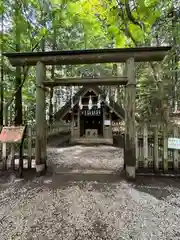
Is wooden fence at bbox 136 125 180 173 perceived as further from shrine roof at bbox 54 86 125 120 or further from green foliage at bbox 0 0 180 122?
shrine roof at bbox 54 86 125 120

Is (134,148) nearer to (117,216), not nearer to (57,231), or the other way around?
(117,216)

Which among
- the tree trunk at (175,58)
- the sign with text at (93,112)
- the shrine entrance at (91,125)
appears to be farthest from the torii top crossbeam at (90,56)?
the shrine entrance at (91,125)

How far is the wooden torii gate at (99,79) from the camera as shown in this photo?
4750 mm

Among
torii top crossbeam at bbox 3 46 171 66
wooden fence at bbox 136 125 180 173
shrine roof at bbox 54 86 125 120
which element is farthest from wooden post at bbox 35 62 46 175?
shrine roof at bbox 54 86 125 120

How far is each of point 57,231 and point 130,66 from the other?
3.95 m

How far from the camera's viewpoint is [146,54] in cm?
477

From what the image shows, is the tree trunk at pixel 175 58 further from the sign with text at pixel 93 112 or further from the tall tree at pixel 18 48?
the tall tree at pixel 18 48

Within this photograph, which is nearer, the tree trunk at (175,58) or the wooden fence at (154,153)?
the wooden fence at (154,153)

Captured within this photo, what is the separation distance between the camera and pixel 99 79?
16.5 ft

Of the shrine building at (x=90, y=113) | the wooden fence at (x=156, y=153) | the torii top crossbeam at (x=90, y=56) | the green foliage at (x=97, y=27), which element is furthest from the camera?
the shrine building at (x=90, y=113)

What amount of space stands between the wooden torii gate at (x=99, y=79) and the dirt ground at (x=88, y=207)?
686mm

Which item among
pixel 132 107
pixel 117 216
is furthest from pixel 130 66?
pixel 117 216

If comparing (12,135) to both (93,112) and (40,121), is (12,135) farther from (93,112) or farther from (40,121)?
(93,112)

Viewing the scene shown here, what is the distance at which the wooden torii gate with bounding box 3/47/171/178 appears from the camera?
475 centimetres
